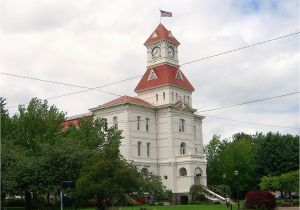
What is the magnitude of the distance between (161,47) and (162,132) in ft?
44.1

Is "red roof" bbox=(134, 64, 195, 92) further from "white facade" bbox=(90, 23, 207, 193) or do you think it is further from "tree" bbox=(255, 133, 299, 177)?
"tree" bbox=(255, 133, 299, 177)

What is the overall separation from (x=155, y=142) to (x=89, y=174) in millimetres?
36296

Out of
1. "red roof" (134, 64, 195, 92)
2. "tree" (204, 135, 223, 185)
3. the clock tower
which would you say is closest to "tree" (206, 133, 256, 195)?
"tree" (204, 135, 223, 185)

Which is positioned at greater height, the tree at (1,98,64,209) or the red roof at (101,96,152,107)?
the red roof at (101,96,152,107)

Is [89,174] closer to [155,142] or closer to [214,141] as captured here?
[155,142]

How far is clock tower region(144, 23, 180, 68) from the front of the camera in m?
75.9

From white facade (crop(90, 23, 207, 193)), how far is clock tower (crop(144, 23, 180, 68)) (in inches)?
6.7

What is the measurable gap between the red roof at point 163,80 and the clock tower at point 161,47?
848 mm

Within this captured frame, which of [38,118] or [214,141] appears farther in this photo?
[214,141]

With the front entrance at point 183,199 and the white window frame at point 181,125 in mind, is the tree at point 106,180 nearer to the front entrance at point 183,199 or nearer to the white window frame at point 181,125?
the front entrance at point 183,199

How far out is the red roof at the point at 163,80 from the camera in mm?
73656

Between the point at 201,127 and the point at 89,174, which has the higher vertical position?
the point at 201,127

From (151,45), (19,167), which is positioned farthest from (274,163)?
(19,167)

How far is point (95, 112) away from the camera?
72.9 metres
